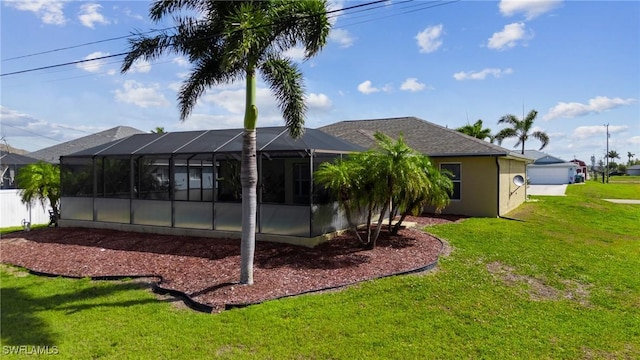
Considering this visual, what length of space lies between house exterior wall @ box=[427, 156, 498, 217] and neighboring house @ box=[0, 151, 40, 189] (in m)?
22.2

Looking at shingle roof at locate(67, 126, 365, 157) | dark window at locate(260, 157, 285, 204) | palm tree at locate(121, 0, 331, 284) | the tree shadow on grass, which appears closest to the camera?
the tree shadow on grass

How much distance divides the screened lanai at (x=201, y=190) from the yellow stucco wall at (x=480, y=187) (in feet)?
16.4

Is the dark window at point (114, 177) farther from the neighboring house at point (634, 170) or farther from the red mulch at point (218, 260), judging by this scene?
the neighboring house at point (634, 170)

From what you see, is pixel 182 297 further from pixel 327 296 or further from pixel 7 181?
pixel 7 181

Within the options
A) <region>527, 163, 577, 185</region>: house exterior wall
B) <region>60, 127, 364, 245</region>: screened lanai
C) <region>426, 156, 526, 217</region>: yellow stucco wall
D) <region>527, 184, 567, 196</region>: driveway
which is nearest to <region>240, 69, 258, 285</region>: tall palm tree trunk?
<region>60, 127, 364, 245</region>: screened lanai

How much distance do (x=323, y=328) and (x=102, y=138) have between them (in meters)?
25.4

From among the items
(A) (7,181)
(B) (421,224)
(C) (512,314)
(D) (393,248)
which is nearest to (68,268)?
(D) (393,248)

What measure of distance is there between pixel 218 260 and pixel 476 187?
427 inches

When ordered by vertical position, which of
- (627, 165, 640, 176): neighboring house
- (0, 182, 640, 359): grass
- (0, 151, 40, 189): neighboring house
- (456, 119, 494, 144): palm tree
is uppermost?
(456, 119, 494, 144): palm tree

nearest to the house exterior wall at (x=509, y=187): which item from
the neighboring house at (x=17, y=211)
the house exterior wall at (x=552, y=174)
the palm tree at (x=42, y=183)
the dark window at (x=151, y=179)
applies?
the dark window at (x=151, y=179)

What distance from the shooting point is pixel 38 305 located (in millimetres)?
6762

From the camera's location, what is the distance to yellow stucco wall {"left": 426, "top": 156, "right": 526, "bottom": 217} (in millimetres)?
15102

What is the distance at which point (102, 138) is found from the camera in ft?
84.6

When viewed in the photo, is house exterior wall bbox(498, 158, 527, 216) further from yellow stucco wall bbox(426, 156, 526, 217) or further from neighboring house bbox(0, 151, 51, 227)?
neighboring house bbox(0, 151, 51, 227)
